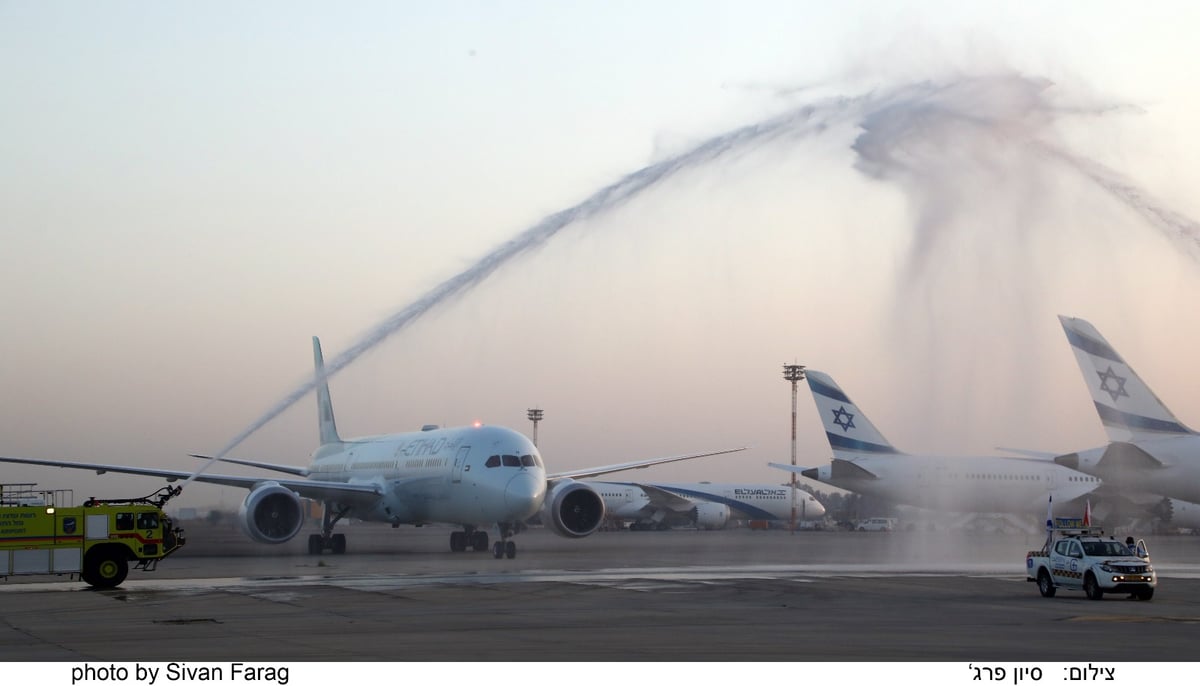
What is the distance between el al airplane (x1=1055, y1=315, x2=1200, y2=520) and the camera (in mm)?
49562

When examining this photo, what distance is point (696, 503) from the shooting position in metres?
114

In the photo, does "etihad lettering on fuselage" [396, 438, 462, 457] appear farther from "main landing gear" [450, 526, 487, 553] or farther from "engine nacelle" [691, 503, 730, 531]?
"engine nacelle" [691, 503, 730, 531]

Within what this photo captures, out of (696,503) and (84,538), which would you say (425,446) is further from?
(696,503)

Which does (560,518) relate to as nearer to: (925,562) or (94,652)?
(925,562)

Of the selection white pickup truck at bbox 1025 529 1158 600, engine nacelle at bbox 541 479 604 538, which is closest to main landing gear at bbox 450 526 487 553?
engine nacelle at bbox 541 479 604 538

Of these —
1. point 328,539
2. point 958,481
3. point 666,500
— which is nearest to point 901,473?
point 958,481

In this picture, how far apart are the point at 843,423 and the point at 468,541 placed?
23.9m

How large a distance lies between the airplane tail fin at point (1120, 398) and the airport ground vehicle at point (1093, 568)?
1886cm

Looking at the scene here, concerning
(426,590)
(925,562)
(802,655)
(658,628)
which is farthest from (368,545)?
(802,655)

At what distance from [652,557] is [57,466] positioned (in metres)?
21.6

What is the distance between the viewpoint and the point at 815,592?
3158 cm

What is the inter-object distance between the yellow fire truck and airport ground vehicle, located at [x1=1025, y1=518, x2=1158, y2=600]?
2239 cm

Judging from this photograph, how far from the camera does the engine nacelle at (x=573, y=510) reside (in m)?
52.8

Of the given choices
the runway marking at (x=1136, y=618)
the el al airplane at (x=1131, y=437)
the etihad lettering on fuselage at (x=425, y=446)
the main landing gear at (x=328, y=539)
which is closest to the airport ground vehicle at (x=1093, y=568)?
the runway marking at (x=1136, y=618)
